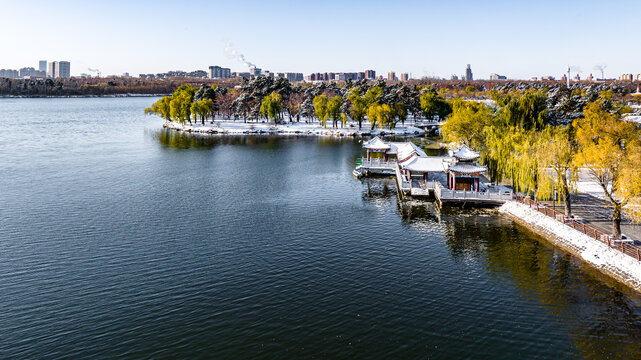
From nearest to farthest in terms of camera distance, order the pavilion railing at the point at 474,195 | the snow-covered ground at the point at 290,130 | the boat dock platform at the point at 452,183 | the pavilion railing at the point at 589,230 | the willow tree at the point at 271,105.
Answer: the pavilion railing at the point at 589,230 < the pavilion railing at the point at 474,195 < the boat dock platform at the point at 452,183 < the snow-covered ground at the point at 290,130 < the willow tree at the point at 271,105

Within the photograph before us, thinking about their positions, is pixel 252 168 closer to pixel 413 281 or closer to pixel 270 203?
pixel 270 203

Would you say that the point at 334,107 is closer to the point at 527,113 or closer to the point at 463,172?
the point at 527,113

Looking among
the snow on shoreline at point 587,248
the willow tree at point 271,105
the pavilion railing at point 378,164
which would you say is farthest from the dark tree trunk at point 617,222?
the willow tree at point 271,105

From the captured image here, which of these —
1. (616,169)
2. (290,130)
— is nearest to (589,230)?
(616,169)

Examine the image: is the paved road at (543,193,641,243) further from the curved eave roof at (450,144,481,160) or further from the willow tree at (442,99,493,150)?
the willow tree at (442,99,493,150)

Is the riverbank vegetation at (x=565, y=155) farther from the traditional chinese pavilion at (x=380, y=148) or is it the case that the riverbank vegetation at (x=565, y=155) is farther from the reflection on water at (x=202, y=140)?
the reflection on water at (x=202, y=140)

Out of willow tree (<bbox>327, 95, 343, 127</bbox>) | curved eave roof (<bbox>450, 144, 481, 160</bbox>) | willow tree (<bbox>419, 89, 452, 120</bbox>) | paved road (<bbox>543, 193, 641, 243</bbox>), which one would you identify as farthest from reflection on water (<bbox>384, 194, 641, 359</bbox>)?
willow tree (<bbox>419, 89, 452, 120</bbox>)
